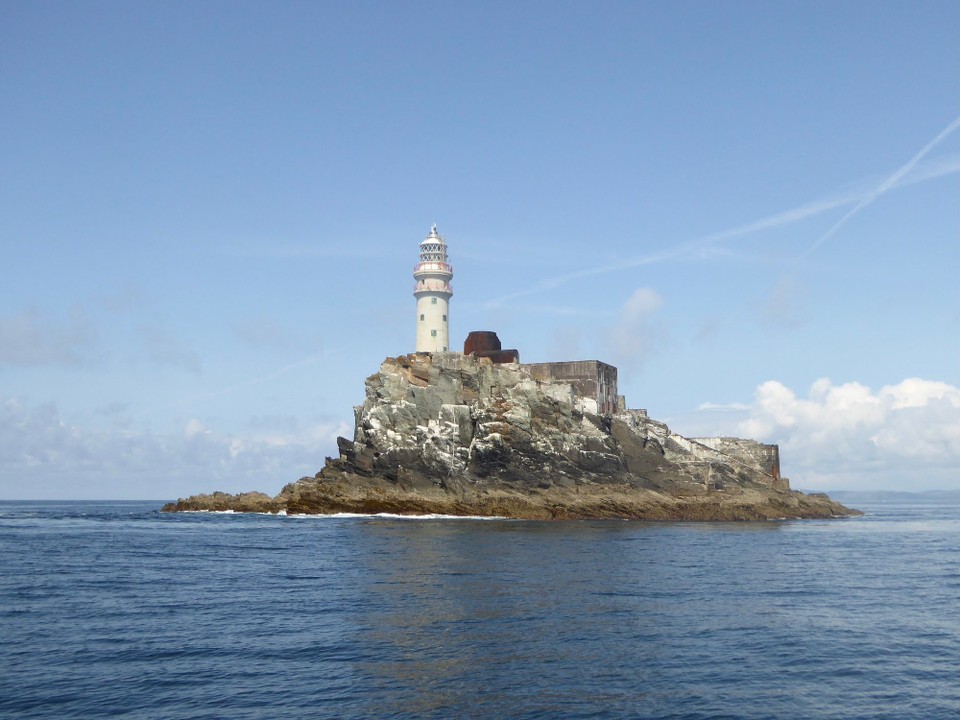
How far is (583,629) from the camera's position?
24.8 meters

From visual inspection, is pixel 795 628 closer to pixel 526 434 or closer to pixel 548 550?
pixel 548 550

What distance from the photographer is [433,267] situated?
97750 mm

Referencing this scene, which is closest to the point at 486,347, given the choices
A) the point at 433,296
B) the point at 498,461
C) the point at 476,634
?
the point at 433,296

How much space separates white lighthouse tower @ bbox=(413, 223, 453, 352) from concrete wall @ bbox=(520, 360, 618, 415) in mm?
14044

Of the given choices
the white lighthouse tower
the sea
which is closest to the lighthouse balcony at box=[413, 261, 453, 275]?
the white lighthouse tower

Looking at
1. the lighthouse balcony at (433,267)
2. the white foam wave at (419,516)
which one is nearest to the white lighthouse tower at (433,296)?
the lighthouse balcony at (433,267)

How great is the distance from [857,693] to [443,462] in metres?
62.0

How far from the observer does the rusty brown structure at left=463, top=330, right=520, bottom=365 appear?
298 ft

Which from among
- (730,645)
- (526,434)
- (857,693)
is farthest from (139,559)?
(526,434)

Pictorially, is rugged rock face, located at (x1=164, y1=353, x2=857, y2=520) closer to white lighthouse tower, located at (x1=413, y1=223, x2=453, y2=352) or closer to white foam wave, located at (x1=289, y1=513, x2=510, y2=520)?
white foam wave, located at (x1=289, y1=513, x2=510, y2=520)

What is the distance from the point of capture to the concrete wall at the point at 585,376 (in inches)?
3314

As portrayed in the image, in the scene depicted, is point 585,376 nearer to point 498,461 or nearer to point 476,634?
point 498,461

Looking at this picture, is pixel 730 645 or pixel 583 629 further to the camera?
pixel 583 629

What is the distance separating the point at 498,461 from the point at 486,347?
18643mm
